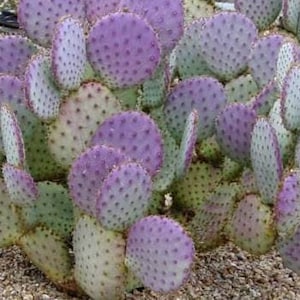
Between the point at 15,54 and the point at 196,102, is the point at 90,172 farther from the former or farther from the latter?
the point at 15,54

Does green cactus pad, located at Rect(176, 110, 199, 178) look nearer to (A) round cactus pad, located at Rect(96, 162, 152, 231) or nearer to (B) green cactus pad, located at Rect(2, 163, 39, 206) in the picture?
(A) round cactus pad, located at Rect(96, 162, 152, 231)

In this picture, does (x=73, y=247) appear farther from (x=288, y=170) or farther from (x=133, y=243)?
(x=288, y=170)

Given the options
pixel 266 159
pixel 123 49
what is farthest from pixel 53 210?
pixel 266 159

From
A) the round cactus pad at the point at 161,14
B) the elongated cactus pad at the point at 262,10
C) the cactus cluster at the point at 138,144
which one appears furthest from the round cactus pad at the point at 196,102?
the elongated cactus pad at the point at 262,10

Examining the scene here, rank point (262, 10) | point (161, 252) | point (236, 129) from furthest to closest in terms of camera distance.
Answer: point (262, 10) < point (236, 129) < point (161, 252)

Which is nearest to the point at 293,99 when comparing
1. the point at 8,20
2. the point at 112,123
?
the point at 112,123

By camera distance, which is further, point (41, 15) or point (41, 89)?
point (41, 15)
